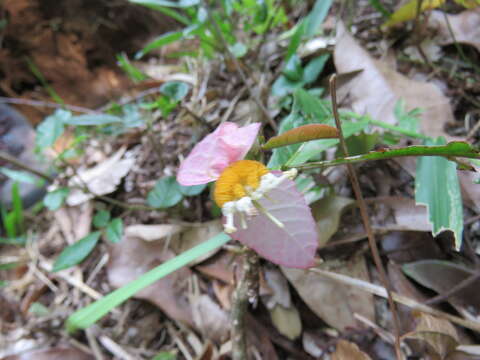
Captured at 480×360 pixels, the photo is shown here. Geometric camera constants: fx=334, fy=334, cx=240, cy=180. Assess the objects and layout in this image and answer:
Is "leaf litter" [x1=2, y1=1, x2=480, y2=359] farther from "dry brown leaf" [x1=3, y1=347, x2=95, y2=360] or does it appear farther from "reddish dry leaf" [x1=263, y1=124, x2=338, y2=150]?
"reddish dry leaf" [x1=263, y1=124, x2=338, y2=150]

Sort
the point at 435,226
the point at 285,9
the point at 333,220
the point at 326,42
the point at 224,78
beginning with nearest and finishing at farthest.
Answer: the point at 435,226
the point at 333,220
the point at 326,42
the point at 224,78
the point at 285,9

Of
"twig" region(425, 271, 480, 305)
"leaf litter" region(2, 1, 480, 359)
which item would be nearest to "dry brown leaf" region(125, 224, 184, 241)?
"leaf litter" region(2, 1, 480, 359)

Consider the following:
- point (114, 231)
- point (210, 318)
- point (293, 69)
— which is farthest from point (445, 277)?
point (114, 231)

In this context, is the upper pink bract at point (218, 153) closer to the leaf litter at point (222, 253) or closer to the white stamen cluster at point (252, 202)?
the white stamen cluster at point (252, 202)

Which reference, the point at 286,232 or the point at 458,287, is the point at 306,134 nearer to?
the point at 286,232

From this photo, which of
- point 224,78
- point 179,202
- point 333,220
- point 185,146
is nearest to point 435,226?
point 333,220

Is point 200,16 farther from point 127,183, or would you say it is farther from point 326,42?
point 127,183
